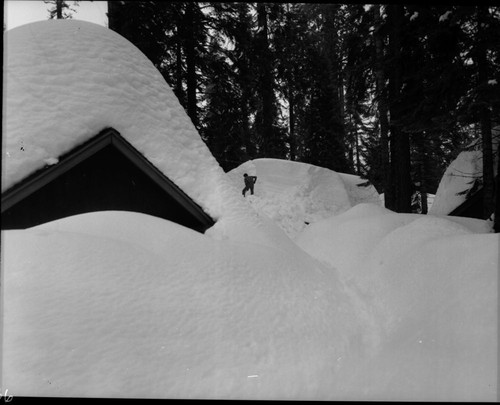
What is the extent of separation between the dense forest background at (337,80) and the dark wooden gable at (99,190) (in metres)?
2.19

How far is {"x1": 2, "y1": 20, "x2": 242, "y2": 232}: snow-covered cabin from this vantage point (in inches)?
162

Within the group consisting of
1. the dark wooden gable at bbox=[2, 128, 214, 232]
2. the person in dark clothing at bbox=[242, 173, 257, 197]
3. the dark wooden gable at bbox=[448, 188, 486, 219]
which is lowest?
the dark wooden gable at bbox=[448, 188, 486, 219]

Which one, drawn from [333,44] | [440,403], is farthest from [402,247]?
[333,44]

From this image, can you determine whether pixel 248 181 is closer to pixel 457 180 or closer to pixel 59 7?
pixel 457 180

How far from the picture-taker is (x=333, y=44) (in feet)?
35.3

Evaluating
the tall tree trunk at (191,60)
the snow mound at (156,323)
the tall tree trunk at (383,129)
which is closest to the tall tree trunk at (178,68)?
the tall tree trunk at (191,60)

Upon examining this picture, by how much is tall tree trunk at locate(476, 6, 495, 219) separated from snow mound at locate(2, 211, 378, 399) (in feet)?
17.5

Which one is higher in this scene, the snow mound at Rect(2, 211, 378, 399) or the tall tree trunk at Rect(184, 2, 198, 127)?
the tall tree trunk at Rect(184, 2, 198, 127)

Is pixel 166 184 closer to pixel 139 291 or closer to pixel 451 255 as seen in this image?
pixel 139 291

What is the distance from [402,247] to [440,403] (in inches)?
110

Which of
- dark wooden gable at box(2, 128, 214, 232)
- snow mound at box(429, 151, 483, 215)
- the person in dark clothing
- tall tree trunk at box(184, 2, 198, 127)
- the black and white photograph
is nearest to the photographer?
the black and white photograph

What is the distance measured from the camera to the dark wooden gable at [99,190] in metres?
4.07

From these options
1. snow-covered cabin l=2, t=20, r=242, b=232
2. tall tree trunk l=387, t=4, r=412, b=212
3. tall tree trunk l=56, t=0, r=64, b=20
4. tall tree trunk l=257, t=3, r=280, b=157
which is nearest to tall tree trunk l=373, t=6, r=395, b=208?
tall tree trunk l=387, t=4, r=412, b=212

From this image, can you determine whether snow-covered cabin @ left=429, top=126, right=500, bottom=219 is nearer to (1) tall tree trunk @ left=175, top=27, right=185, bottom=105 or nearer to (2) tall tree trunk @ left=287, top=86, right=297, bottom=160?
(2) tall tree trunk @ left=287, top=86, right=297, bottom=160
